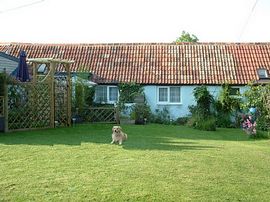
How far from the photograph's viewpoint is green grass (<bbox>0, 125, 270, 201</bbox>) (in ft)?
22.6

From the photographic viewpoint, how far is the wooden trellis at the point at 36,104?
16188mm

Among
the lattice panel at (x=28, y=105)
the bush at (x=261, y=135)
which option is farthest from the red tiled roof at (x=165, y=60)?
the bush at (x=261, y=135)

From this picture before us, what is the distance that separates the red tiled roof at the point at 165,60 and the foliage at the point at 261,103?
5.59 m

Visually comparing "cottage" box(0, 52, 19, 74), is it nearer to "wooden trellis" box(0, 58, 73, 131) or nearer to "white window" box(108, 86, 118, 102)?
"wooden trellis" box(0, 58, 73, 131)

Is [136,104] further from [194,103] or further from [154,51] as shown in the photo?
[154,51]

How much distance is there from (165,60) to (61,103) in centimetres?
1026

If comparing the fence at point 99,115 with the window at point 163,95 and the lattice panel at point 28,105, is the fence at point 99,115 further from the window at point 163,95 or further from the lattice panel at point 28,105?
the window at point 163,95

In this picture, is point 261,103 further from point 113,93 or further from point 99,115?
point 113,93

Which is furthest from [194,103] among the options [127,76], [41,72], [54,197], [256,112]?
[54,197]

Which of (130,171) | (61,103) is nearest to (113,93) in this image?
(61,103)

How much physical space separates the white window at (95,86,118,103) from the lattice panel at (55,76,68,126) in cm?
657

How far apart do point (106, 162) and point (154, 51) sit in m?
19.7

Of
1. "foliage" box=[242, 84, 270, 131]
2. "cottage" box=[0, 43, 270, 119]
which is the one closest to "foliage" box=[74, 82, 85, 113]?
"cottage" box=[0, 43, 270, 119]

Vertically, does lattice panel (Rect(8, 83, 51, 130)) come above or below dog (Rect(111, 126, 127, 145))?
above
